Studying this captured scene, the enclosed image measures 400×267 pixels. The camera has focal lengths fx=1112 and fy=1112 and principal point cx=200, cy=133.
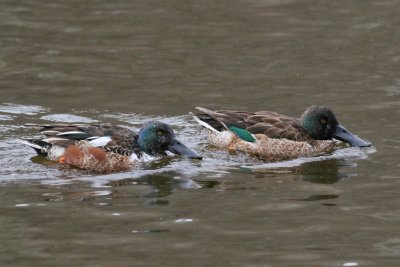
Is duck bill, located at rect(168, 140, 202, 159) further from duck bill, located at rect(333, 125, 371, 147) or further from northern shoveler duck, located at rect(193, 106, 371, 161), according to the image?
duck bill, located at rect(333, 125, 371, 147)

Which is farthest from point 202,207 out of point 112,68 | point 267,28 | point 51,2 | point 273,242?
point 51,2

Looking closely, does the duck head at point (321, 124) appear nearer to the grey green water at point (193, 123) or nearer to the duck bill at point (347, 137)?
the duck bill at point (347, 137)

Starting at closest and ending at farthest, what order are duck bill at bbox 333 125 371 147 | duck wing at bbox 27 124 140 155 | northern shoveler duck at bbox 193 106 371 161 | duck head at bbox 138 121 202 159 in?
duck wing at bbox 27 124 140 155 < duck head at bbox 138 121 202 159 < duck bill at bbox 333 125 371 147 < northern shoveler duck at bbox 193 106 371 161

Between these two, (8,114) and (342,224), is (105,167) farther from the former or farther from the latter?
(342,224)

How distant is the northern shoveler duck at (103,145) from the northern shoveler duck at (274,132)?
930mm

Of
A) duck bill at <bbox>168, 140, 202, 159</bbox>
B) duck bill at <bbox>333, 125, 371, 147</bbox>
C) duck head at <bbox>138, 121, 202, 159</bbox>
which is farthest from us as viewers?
duck bill at <bbox>333, 125, 371, 147</bbox>

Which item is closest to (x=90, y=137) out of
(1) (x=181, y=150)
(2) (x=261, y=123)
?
(1) (x=181, y=150)

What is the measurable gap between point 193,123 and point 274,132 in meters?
1.51

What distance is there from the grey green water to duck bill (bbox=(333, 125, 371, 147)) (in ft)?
0.54

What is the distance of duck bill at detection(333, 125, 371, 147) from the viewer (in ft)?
42.4

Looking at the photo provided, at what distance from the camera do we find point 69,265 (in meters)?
8.70

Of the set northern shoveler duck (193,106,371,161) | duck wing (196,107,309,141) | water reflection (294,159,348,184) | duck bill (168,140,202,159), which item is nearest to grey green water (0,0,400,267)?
water reflection (294,159,348,184)

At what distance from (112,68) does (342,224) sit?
7588mm

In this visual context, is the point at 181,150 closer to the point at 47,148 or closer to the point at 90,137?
the point at 90,137
